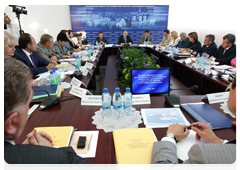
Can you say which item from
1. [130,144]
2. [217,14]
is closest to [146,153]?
[130,144]

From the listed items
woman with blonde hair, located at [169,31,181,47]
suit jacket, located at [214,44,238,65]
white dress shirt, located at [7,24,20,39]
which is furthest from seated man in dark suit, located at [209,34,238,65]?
white dress shirt, located at [7,24,20,39]

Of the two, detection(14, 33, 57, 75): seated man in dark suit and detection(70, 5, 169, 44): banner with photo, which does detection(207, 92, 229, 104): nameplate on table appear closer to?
detection(14, 33, 57, 75): seated man in dark suit

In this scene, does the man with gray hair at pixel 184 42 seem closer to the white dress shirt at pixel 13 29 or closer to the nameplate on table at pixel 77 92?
the nameplate on table at pixel 77 92

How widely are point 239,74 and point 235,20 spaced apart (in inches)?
209

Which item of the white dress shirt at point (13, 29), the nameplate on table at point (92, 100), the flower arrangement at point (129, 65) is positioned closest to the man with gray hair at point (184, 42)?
the flower arrangement at point (129, 65)

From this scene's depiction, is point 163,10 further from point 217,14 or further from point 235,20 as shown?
point 235,20

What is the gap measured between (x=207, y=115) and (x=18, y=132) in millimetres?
1101

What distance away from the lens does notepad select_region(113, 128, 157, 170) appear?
0.67 meters

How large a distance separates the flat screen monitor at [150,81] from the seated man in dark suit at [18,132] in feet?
3.19

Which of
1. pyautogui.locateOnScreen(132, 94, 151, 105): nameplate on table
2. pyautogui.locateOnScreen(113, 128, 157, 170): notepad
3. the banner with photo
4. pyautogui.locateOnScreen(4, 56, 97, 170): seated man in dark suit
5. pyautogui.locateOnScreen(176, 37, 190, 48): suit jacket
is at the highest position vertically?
the banner with photo

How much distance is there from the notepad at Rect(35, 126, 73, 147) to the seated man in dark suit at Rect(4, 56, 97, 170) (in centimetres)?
33

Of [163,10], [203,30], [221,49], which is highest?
[163,10]

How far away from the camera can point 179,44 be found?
5.18 meters

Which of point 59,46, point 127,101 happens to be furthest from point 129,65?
point 59,46
